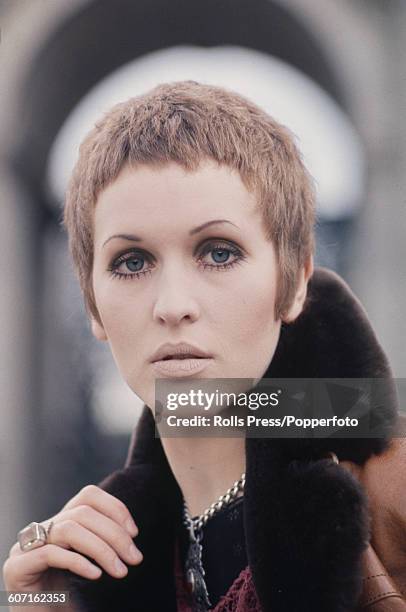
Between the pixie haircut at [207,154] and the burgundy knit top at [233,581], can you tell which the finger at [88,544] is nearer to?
the burgundy knit top at [233,581]

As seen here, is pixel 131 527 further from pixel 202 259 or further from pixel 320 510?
pixel 202 259

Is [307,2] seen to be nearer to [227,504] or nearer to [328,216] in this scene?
[328,216]

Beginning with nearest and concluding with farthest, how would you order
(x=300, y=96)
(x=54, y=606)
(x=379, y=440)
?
(x=379, y=440)
(x=54, y=606)
(x=300, y=96)

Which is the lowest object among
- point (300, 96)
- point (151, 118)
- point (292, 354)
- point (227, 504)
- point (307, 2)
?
point (227, 504)

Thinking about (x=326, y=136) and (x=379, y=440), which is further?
(x=326, y=136)

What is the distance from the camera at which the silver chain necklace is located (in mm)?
1394

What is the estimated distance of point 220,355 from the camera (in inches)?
52.8

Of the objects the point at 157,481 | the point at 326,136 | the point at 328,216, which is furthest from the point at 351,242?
the point at 157,481

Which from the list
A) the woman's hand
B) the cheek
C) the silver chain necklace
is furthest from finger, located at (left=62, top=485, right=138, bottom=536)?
the cheek

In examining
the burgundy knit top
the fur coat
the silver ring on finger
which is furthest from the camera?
the silver ring on finger

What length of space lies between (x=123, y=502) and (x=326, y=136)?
2.60 feet

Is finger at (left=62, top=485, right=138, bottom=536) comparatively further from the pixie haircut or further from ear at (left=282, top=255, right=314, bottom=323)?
ear at (left=282, top=255, right=314, bottom=323)

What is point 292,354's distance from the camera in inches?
53.3

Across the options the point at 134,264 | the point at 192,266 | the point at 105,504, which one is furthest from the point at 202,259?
the point at 105,504
